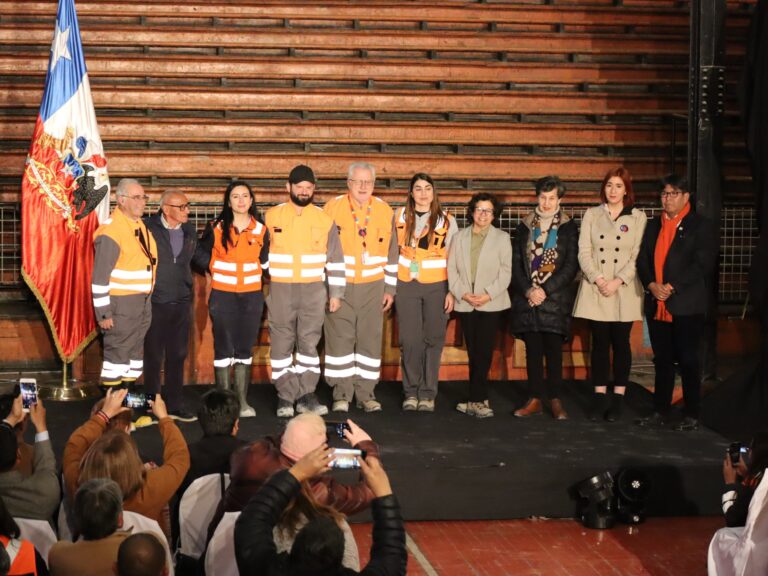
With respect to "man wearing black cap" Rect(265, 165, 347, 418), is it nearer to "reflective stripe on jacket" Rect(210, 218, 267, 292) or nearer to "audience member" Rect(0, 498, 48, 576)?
"reflective stripe on jacket" Rect(210, 218, 267, 292)

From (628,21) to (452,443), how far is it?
5807 millimetres

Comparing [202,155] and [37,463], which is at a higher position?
[202,155]

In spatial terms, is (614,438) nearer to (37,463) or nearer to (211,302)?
(211,302)

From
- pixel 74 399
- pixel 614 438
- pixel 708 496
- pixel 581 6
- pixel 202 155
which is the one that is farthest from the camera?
A: pixel 581 6

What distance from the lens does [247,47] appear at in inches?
418

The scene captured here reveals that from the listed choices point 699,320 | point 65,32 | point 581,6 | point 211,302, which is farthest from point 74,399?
point 581,6

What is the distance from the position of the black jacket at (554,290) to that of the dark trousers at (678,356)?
0.56 meters

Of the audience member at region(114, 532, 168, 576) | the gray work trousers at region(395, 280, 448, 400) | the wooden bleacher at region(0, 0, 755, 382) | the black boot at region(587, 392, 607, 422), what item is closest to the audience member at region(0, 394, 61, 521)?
the audience member at region(114, 532, 168, 576)

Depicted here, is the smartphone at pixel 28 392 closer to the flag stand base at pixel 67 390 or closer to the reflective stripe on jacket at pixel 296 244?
the reflective stripe on jacket at pixel 296 244

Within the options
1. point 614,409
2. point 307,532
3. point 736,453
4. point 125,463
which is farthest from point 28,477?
point 614,409

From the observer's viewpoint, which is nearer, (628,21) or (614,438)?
(614,438)

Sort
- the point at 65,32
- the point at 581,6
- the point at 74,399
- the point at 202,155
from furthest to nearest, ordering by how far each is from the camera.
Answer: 1. the point at 581,6
2. the point at 202,155
3. the point at 65,32
4. the point at 74,399

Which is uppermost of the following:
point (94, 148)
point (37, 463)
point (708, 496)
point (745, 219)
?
point (94, 148)

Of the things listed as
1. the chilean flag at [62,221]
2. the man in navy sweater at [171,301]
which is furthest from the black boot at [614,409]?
the chilean flag at [62,221]
